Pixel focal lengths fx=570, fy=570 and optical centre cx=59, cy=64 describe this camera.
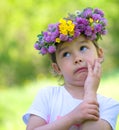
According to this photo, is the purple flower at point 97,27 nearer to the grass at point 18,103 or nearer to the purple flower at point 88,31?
the purple flower at point 88,31

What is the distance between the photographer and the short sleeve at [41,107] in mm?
3594

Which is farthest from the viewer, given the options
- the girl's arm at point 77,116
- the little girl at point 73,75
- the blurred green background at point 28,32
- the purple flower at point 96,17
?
the blurred green background at point 28,32

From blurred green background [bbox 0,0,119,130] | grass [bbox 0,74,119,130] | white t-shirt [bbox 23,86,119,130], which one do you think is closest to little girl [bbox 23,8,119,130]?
white t-shirt [bbox 23,86,119,130]

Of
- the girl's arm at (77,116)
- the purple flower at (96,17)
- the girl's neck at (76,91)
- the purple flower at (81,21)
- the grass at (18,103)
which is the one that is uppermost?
the grass at (18,103)

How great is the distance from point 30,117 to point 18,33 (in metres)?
12.7

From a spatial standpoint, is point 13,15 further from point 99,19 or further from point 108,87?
point 99,19

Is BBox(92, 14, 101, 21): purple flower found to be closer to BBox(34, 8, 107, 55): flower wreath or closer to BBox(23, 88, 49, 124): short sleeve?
BBox(34, 8, 107, 55): flower wreath

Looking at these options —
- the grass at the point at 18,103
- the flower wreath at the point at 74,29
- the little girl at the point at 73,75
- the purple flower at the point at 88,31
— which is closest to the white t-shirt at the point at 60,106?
the little girl at the point at 73,75

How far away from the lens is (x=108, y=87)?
11844 mm

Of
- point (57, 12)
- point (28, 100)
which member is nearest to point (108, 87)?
point (28, 100)

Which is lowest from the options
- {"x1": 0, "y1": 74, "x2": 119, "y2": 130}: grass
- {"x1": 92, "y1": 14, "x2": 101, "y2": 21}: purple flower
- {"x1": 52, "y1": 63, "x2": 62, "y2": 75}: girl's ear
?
{"x1": 52, "y1": 63, "x2": 62, "y2": 75}: girl's ear

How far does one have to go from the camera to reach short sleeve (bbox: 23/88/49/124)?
A: 3.59 m

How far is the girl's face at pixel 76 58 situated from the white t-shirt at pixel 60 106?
0.35ft

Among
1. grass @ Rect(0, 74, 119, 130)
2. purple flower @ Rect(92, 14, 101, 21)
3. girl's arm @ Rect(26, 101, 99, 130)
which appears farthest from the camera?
grass @ Rect(0, 74, 119, 130)
